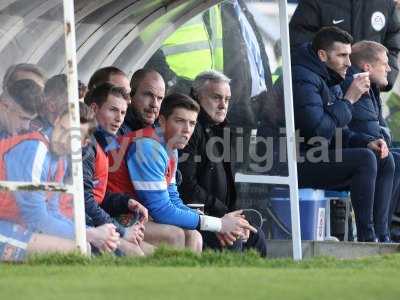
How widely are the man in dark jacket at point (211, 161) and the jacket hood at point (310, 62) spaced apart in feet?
5.03

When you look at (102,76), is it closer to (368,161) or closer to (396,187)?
(368,161)

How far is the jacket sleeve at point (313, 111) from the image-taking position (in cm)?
1296

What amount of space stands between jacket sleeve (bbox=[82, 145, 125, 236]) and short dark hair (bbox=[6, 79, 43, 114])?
0.68 metres

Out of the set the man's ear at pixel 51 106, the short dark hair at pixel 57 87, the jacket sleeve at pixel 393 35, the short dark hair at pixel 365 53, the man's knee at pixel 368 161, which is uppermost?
the jacket sleeve at pixel 393 35

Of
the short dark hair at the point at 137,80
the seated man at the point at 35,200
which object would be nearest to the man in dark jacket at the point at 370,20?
the short dark hair at the point at 137,80

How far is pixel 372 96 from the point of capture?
46.1 feet

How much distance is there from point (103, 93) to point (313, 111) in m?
3.23

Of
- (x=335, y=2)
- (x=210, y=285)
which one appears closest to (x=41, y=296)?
(x=210, y=285)

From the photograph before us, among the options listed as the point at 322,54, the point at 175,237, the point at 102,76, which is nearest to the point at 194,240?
the point at 175,237

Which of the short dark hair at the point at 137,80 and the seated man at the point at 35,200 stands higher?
the short dark hair at the point at 137,80

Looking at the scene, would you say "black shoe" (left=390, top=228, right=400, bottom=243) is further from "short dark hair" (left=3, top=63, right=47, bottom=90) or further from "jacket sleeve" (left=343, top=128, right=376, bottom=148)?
"short dark hair" (left=3, top=63, right=47, bottom=90)

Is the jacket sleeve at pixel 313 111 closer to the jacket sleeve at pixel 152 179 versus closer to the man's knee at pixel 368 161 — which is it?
the man's knee at pixel 368 161

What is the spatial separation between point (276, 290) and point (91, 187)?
336 cm

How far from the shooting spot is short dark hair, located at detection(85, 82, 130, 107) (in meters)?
10.2
